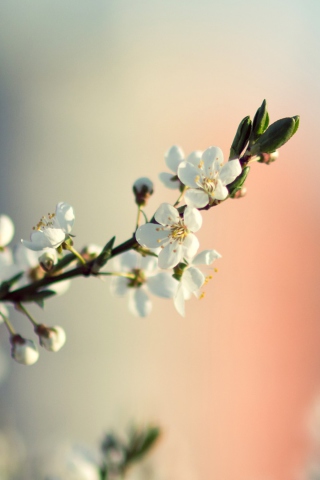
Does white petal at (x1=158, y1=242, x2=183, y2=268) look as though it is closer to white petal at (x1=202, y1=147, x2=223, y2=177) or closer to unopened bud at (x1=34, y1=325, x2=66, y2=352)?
white petal at (x1=202, y1=147, x2=223, y2=177)

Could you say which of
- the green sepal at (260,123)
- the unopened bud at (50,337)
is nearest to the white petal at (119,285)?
the unopened bud at (50,337)

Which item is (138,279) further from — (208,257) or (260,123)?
(260,123)

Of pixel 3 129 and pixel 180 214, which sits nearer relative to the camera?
pixel 180 214

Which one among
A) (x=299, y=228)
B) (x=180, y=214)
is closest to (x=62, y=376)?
(x=299, y=228)

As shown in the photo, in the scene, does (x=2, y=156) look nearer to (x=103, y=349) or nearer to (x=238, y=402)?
(x=103, y=349)

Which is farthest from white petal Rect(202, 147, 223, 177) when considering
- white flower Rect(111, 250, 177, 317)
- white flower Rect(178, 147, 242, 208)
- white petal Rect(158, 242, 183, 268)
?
white flower Rect(111, 250, 177, 317)

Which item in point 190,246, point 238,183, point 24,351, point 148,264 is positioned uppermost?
point 238,183

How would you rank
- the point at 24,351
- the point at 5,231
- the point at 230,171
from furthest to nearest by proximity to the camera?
1. the point at 5,231
2. the point at 24,351
3. the point at 230,171

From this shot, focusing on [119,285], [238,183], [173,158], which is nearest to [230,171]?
[238,183]
